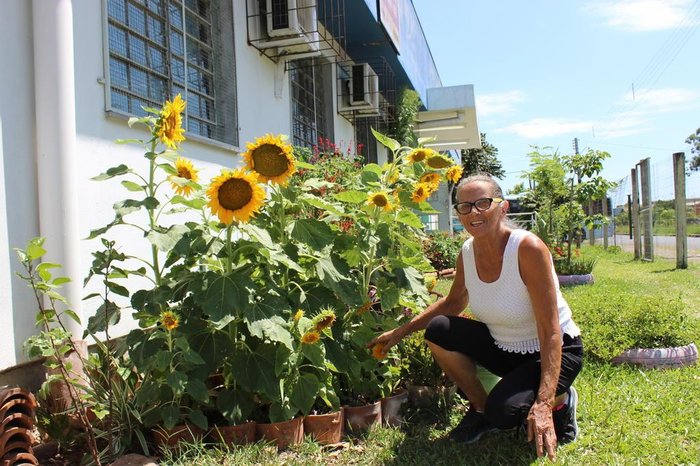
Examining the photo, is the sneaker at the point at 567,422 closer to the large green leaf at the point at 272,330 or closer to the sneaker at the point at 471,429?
the sneaker at the point at 471,429

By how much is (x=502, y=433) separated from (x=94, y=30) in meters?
3.52

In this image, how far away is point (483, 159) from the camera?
40.9 metres

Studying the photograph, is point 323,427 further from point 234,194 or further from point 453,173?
point 453,173

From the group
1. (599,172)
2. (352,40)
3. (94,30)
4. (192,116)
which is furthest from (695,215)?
(94,30)

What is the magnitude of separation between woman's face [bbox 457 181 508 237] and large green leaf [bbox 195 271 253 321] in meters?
1.08

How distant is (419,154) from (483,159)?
39.3 metres

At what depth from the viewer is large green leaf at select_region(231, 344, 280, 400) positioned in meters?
2.50

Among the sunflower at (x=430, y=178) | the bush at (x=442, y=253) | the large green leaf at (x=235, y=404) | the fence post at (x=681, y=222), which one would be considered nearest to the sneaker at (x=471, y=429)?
the large green leaf at (x=235, y=404)

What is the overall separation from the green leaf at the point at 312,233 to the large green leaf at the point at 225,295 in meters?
0.33

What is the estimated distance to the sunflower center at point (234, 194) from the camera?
2264 millimetres

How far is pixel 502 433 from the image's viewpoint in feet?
9.39

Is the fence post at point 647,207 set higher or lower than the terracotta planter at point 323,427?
higher

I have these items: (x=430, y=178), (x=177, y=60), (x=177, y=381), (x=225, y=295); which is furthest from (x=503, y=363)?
(x=177, y=60)

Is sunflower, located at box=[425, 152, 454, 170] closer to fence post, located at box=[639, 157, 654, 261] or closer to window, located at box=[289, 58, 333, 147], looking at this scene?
window, located at box=[289, 58, 333, 147]
